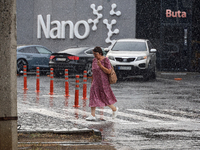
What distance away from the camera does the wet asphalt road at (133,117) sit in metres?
7.86

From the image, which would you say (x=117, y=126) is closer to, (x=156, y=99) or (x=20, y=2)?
(x=156, y=99)

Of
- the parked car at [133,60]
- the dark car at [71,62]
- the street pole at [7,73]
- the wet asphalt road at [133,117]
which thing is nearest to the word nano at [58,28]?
the dark car at [71,62]

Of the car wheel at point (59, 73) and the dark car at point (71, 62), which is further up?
the dark car at point (71, 62)

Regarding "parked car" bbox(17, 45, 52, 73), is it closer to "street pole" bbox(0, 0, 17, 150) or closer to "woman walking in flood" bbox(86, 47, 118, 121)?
"woman walking in flood" bbox(86, 47, 118, 121)

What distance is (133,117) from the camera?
10469mm

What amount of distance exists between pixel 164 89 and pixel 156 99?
3318 millimetres

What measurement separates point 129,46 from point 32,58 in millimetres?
4829

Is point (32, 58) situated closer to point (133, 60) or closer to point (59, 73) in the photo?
point (59, 73)

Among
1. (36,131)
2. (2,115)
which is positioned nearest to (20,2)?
(36,131)

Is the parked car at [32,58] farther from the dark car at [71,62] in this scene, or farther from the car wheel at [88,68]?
the car wheel at [88,68]

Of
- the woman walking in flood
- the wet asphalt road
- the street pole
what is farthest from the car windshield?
the street pole

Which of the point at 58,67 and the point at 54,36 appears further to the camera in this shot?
the point at 54,36

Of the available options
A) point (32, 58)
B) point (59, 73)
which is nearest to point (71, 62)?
point (59, 73)

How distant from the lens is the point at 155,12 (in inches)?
1188
